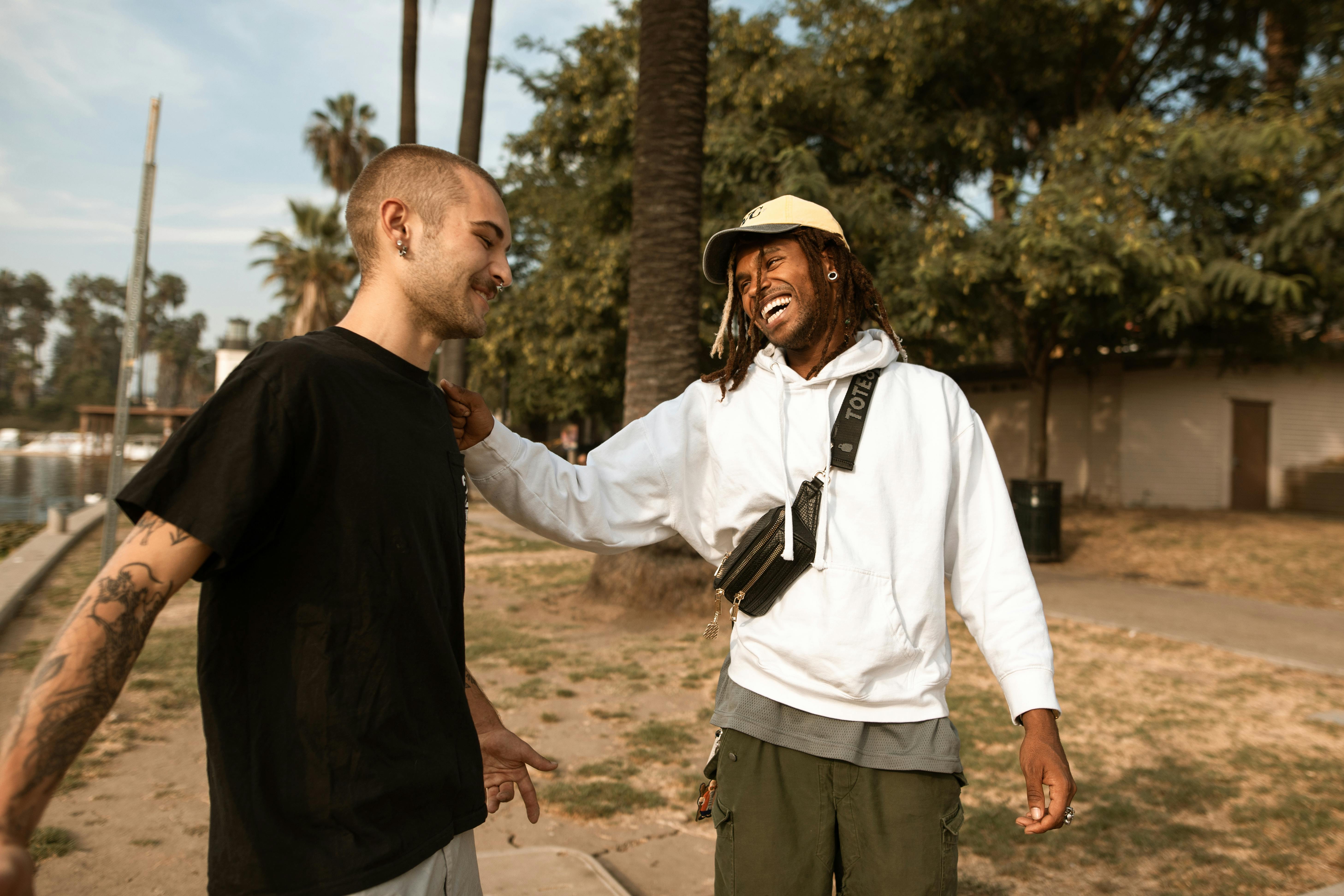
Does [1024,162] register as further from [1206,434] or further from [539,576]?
[539,576]

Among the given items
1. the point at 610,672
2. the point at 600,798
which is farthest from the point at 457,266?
the point at 610,672

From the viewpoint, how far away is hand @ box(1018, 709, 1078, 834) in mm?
2012

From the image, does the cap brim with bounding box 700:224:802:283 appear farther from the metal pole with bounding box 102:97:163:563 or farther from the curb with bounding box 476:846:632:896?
the metal pole with bounding box 102:97:163:563

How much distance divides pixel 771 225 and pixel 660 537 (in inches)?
37.2

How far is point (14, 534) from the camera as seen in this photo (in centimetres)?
1437

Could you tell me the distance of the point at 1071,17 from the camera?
13625 millimetres

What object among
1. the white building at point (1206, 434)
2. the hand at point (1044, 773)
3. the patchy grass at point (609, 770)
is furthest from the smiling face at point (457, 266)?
the white building at point (1206, 434)

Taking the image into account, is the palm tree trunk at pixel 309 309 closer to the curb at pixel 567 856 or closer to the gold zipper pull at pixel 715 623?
the curb at pixel 567 856

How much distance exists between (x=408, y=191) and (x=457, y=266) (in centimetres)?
19

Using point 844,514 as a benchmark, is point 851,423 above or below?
above

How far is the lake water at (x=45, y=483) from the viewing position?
16.5 metres

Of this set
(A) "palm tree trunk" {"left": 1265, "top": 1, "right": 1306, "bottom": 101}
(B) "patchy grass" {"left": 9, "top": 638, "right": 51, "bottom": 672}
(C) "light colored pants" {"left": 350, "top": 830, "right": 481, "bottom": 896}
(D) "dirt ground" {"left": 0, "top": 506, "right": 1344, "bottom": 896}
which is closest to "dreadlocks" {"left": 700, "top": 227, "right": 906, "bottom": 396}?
(C) "light colored pants" {"left": 350, "top": 830, "right": 481, "bottom": 896}

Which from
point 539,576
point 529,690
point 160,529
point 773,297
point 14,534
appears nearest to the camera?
point 160,529

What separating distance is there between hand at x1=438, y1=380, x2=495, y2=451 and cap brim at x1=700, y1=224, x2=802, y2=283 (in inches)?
29.9
